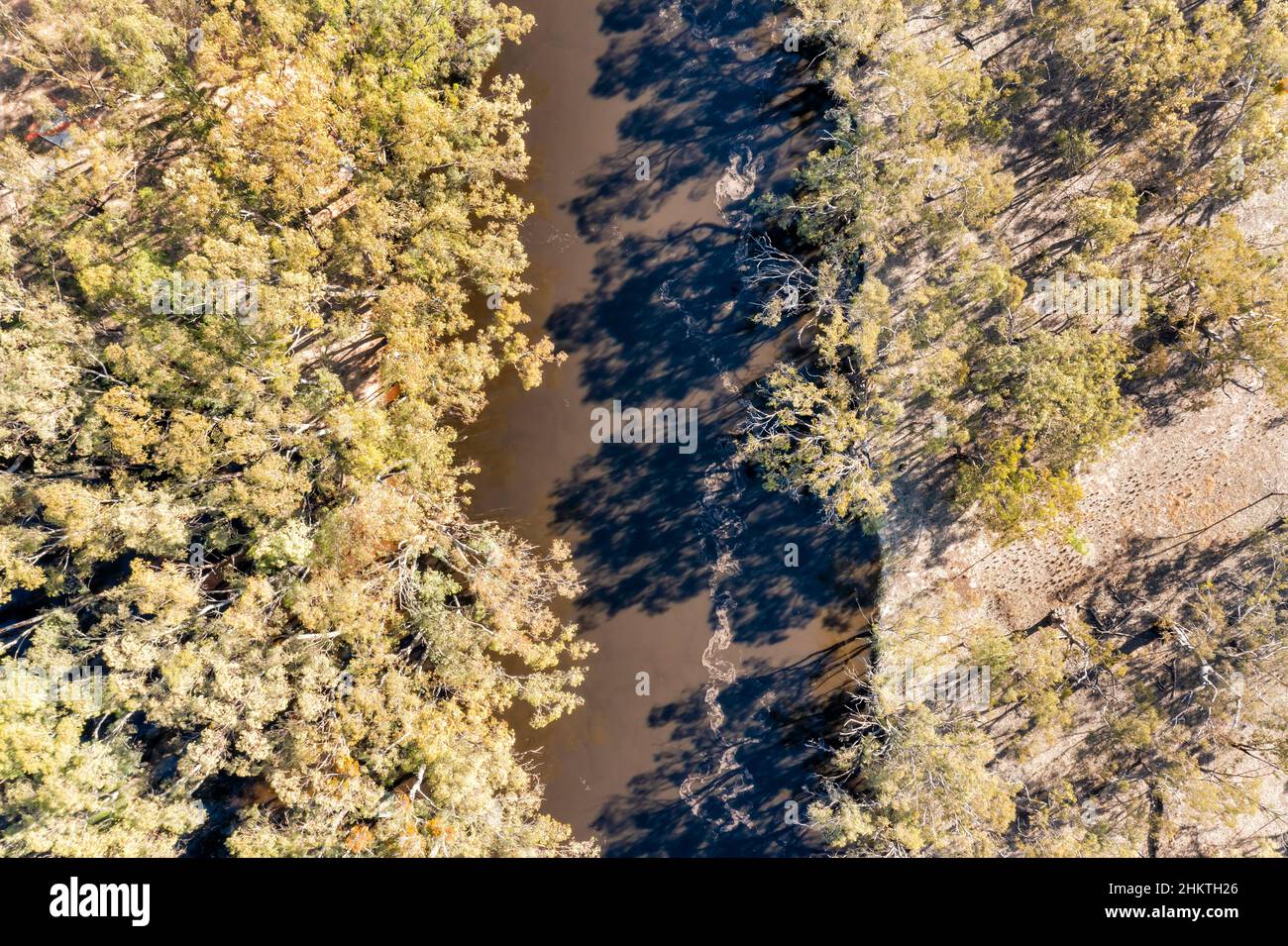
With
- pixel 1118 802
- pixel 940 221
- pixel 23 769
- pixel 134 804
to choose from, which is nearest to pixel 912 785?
pixel 1118 802

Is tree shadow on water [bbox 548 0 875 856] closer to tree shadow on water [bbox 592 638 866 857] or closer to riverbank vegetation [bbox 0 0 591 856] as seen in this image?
tree shadow on water [bbox 592 638 866 857]

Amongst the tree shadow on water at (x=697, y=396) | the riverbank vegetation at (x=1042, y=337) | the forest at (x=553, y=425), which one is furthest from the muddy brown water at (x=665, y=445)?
the riverbank vegetation at (x=1042, y=337)

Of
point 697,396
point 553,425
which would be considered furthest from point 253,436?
point 697,396

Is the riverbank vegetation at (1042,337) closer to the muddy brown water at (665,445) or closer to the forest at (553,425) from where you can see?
the forest at (553,425)

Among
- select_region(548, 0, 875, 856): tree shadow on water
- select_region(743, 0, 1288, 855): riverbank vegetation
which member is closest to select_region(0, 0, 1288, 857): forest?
select_region(743, 0, 1288, 855): riverbank vegetation

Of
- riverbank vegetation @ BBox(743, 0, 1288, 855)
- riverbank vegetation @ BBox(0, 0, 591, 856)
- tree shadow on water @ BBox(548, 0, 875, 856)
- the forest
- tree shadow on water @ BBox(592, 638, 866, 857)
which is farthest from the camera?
tree shadow on water @ BBox(548, 0, 875, 856)

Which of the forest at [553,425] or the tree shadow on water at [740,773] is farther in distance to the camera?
the tree shadow on water at [740,773]
